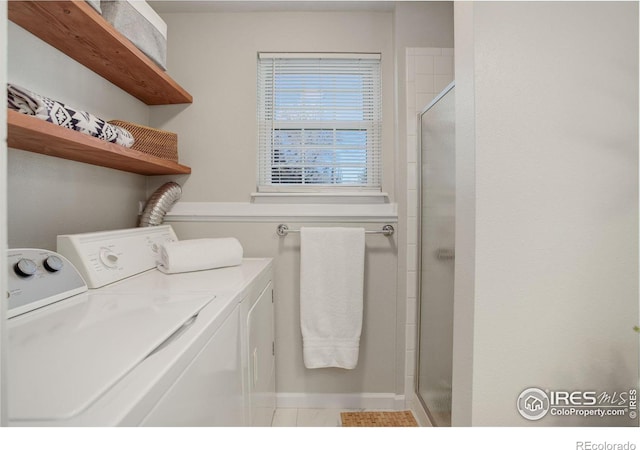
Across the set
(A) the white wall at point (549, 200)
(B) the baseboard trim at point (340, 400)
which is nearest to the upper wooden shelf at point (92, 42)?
(A) the white wall at point (549, 200)

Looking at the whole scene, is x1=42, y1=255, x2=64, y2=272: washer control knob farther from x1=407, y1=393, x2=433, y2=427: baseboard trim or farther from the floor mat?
x1=407, y1=393, x2=433, y2=427: baseboard trim

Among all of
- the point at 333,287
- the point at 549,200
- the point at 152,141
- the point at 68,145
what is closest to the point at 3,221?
the point at 68,145

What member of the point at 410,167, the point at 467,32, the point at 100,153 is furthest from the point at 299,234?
the point at 467,32

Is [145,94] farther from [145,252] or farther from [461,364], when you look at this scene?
[461,364]

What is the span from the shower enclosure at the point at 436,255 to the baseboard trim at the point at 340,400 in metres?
0.21

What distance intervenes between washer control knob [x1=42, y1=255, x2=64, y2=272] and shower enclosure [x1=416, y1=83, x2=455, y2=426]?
1406 millimetres

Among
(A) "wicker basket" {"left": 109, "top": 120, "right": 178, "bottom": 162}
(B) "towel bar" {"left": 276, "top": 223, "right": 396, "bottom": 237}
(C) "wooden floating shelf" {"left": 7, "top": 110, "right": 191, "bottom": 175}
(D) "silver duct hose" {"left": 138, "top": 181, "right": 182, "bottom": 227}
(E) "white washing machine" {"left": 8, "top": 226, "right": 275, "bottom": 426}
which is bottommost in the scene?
(E) "white washing machine" {"left": 8, "top": 226, "right": 275, "bottom": 426}

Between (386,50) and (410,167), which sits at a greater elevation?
(386,50)

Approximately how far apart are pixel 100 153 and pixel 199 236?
0.75 metres

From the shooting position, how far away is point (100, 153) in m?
1.12

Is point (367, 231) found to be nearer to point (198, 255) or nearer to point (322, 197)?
point (322, 197)

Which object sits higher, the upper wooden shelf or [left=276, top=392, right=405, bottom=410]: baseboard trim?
the upper wooden shelf

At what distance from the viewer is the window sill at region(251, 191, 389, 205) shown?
179 cm

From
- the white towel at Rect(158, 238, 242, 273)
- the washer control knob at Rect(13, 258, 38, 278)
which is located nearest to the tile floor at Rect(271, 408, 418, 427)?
the white towel at Rect(158, 238, 242, 273)
